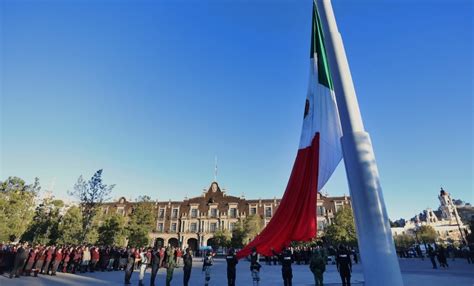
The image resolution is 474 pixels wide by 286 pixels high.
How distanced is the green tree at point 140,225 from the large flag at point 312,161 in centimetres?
3511

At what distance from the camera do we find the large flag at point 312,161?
20.0ft

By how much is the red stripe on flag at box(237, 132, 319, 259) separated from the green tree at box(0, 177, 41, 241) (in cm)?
3435

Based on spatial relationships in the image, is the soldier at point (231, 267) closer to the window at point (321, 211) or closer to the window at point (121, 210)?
the window at point (321, 211)

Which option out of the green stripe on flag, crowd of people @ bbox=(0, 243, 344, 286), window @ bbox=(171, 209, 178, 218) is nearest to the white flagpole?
the green stripe on flag

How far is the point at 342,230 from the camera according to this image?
131ft

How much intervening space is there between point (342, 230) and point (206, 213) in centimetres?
2588

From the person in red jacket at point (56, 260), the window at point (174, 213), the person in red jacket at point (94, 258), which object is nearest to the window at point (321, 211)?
the window at point (174, 213)

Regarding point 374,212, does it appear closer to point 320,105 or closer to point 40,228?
point 320,105

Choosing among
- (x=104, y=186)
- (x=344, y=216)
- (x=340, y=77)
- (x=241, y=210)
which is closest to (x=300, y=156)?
(x=340, y=77)

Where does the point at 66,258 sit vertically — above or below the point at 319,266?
above

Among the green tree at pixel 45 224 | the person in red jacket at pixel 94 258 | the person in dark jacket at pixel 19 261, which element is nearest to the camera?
the person in dark jacket at pixel 19 261

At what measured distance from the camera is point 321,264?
11102mm

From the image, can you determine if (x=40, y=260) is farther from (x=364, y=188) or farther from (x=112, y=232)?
(x=364, y=188)

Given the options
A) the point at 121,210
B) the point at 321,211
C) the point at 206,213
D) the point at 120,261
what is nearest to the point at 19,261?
the point at 120,261
